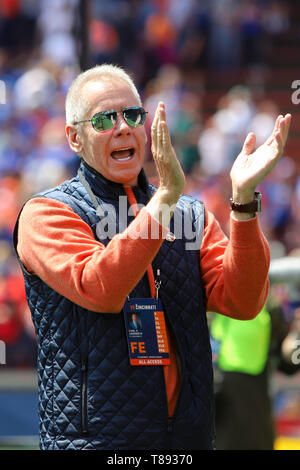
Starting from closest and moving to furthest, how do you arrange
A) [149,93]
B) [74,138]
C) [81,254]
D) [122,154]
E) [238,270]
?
[81,254]
[238,270]
[122,154]
[74,138]
[149,93]

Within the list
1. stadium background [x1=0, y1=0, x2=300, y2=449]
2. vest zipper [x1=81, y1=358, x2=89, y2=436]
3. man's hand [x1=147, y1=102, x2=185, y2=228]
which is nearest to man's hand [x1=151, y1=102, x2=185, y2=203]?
man's hand [x1=147, y1=102, x2=185, y2=228]

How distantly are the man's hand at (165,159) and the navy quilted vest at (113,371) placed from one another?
0.36 metres

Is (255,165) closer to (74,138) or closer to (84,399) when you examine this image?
(74,138)

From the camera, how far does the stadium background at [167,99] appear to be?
8195 millimetres

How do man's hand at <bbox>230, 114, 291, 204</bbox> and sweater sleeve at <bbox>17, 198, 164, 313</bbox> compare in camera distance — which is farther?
man's hand at <bbox>230, 114, 291, 204</bbox>

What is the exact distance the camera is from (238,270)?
9.99 ft

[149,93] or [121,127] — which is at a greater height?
[149,93]

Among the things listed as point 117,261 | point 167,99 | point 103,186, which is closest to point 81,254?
point 117,261

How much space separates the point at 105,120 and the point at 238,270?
60 centimetres

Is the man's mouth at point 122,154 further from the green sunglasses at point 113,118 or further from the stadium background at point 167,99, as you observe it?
the stadium background at point 167,99

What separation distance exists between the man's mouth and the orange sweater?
221 mm

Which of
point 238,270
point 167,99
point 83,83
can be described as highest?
point 167,99

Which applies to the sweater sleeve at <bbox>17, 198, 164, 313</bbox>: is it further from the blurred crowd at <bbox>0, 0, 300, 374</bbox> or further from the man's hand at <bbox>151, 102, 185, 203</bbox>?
the blurred crowd at <bbox>0, 0, 300, 374</bbox>

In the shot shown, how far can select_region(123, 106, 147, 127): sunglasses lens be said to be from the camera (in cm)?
312
